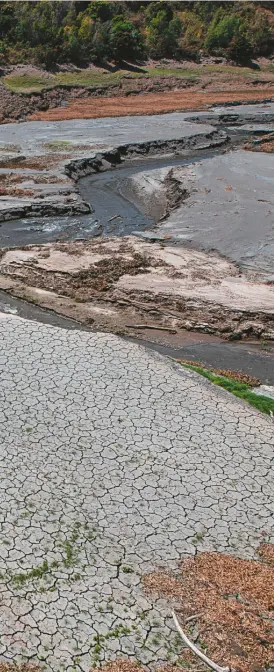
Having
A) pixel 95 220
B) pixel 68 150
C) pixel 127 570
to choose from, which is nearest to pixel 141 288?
pixel 95 220

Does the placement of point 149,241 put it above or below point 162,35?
below

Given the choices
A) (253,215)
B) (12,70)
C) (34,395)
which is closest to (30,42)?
(12,70)

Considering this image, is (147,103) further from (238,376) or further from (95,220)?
(238,376)

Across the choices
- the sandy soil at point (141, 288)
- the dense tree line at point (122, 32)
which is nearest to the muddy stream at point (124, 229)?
the sandy soil at point (141, 288)

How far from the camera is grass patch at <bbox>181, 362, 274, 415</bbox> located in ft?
39.4

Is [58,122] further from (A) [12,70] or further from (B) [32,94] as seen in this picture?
(A) [12,70]

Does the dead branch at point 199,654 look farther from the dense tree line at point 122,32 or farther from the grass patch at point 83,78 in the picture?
the dense tree line at point 122,32

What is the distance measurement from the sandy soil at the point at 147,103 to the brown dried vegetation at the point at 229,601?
3774cm

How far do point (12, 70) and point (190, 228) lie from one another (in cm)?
3367

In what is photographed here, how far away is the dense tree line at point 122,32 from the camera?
184 ft

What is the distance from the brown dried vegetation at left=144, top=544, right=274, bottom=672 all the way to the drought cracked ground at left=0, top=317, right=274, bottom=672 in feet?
0.71

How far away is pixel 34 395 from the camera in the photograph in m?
10.9

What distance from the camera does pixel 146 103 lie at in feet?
162

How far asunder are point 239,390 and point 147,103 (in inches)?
1618
